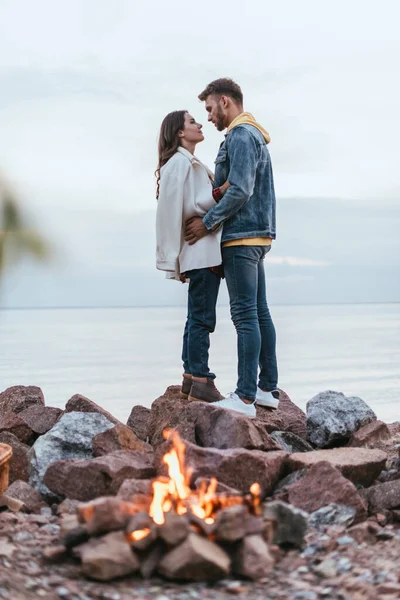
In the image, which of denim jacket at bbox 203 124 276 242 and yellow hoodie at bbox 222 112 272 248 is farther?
yellow hoodie at bbox 222 112 272 248

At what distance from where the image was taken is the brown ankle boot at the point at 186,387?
583 cm

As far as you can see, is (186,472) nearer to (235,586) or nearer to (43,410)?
(235,586)

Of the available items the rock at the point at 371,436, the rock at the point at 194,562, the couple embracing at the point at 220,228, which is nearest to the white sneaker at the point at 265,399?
the couple embracing at the point at 220,228

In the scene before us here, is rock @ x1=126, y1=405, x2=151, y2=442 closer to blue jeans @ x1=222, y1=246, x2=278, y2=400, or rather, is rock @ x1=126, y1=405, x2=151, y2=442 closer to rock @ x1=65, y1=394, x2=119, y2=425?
rock @ x1=65, y1=394, x2=119, y2=425

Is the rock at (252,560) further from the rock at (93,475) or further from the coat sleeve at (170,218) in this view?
the coat sleeve at (170,218)

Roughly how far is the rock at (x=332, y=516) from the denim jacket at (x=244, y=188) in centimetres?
209

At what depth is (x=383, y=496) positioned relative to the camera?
166 inches

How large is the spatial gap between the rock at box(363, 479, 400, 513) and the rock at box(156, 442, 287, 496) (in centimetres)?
55

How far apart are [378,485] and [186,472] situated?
3.85 feet

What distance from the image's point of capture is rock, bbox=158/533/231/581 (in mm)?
3031

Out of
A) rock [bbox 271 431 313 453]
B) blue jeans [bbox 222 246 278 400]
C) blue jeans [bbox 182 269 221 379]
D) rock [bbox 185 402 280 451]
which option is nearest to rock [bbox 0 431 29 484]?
rock [bbox 185 402 280 451]

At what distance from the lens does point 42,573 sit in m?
3.15

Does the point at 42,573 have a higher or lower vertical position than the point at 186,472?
lower

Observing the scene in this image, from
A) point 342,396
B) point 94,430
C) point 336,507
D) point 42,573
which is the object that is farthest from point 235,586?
point 342,396
